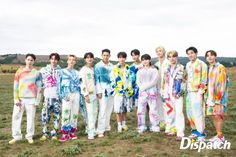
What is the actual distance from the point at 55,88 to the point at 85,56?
115cm

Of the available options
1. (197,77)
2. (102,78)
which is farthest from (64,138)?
(197,77)

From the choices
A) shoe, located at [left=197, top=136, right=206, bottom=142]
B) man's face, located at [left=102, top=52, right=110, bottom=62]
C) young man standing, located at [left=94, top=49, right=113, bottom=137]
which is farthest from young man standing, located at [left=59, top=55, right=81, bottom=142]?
shoe, located at [left=197, top=136, right=206, bottom=142]

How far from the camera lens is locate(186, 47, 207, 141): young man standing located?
9.84m

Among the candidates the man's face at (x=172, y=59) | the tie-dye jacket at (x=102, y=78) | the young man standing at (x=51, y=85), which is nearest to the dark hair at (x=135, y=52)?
the tie-dye jacket at (x=102, y=78)

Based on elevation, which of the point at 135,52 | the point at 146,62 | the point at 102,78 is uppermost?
the point at 135,52

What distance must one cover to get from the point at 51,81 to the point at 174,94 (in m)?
3.20

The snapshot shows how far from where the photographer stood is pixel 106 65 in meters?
11.0

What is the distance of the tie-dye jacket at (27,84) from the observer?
10.4 m

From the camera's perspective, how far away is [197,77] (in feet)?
32.4

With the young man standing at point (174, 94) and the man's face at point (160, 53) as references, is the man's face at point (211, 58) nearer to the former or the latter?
the young man standing at point (174, 94)

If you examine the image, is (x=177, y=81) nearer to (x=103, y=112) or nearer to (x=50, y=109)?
(x=103, y=112)

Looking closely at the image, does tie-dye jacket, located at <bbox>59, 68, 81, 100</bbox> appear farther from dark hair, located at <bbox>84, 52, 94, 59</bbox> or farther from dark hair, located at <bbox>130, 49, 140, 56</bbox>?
dark hair, located at <bbox>130, 49, 140, 56</bbox>

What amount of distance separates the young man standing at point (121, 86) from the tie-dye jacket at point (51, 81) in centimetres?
156

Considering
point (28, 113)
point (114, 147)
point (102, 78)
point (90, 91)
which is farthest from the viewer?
point (102, 78)
